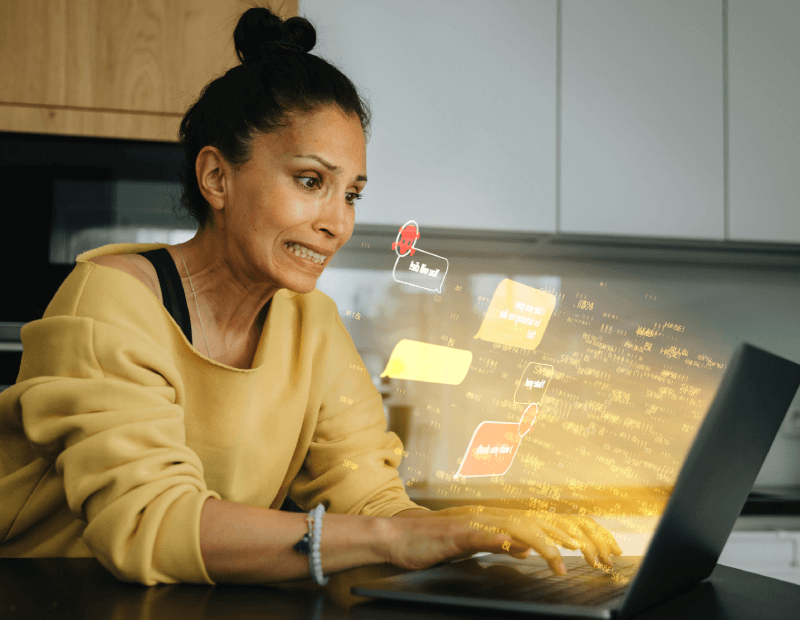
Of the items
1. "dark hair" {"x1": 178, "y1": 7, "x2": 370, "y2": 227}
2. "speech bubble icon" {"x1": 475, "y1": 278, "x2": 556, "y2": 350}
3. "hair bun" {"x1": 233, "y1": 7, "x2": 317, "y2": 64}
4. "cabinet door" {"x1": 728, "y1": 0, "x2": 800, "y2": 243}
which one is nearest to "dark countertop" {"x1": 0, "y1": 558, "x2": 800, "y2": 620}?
"speech bubble icon" {"x1": 475, "y1": 278, "x2": 556, "y2": 350}

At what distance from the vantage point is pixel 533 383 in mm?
603

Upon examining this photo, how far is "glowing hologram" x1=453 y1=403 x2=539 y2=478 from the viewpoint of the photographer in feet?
1.94

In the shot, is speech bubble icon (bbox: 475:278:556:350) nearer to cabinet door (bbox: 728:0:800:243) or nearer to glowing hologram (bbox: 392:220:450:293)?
glowing hologram (bbox: 392:220:450:293)

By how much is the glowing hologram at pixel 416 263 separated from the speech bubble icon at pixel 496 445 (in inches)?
9.5

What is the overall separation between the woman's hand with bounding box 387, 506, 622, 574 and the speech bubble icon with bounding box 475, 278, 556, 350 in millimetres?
172

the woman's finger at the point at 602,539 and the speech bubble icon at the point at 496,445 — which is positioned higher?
the speech bubble icon at the point at 496,445

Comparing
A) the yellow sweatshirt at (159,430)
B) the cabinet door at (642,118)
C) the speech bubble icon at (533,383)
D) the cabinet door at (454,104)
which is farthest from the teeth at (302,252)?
the cabinet door at (642,118)

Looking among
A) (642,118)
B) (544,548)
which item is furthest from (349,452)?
(642,118)

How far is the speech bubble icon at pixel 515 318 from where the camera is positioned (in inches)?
25.6

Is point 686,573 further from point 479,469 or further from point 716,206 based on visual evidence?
point 716,206

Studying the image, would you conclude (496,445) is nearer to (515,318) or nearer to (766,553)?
(515,318)

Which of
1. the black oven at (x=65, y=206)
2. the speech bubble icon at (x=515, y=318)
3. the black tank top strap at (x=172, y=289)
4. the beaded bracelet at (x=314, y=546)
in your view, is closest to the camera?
the beaded bracelet at (x=314, y=546)

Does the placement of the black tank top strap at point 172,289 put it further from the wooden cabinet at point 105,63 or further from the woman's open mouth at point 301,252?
the wooden cabinet at point 105,63

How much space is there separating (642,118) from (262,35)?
1128 mm
